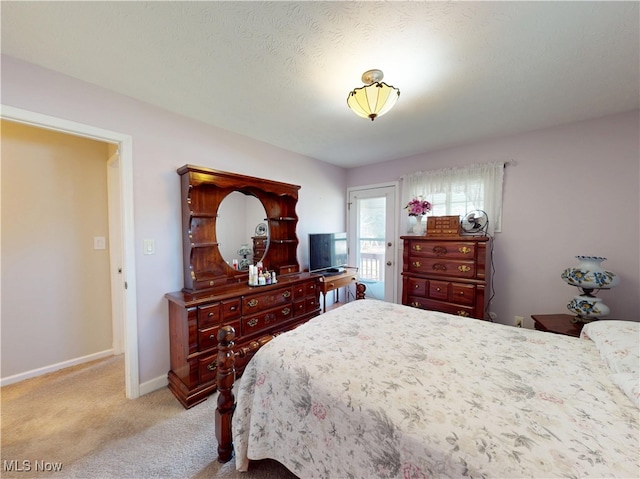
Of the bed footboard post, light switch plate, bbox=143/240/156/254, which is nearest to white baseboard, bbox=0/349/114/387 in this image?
light switch plate, bbox=143/240/156/254

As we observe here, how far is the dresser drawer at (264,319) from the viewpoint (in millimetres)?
2260

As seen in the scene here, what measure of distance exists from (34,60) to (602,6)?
3262mm

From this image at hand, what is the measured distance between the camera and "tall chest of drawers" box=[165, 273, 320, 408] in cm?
192

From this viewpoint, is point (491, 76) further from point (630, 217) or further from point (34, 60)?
point (34, 60)

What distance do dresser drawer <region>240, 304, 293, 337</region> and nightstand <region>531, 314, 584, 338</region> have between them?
235 cm

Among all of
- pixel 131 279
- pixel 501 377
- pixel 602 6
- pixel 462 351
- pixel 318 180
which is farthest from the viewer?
pixel 318 180

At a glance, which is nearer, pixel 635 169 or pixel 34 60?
pixel 34 60

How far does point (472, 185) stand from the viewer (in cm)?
305

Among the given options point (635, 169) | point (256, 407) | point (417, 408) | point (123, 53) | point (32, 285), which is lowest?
point (256, 407)

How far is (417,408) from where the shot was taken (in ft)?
2.94

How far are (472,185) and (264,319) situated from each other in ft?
9.65

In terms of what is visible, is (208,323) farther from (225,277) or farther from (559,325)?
(559,325)

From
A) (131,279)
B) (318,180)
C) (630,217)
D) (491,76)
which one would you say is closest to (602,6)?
(491,76)

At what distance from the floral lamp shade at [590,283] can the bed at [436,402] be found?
81cm
